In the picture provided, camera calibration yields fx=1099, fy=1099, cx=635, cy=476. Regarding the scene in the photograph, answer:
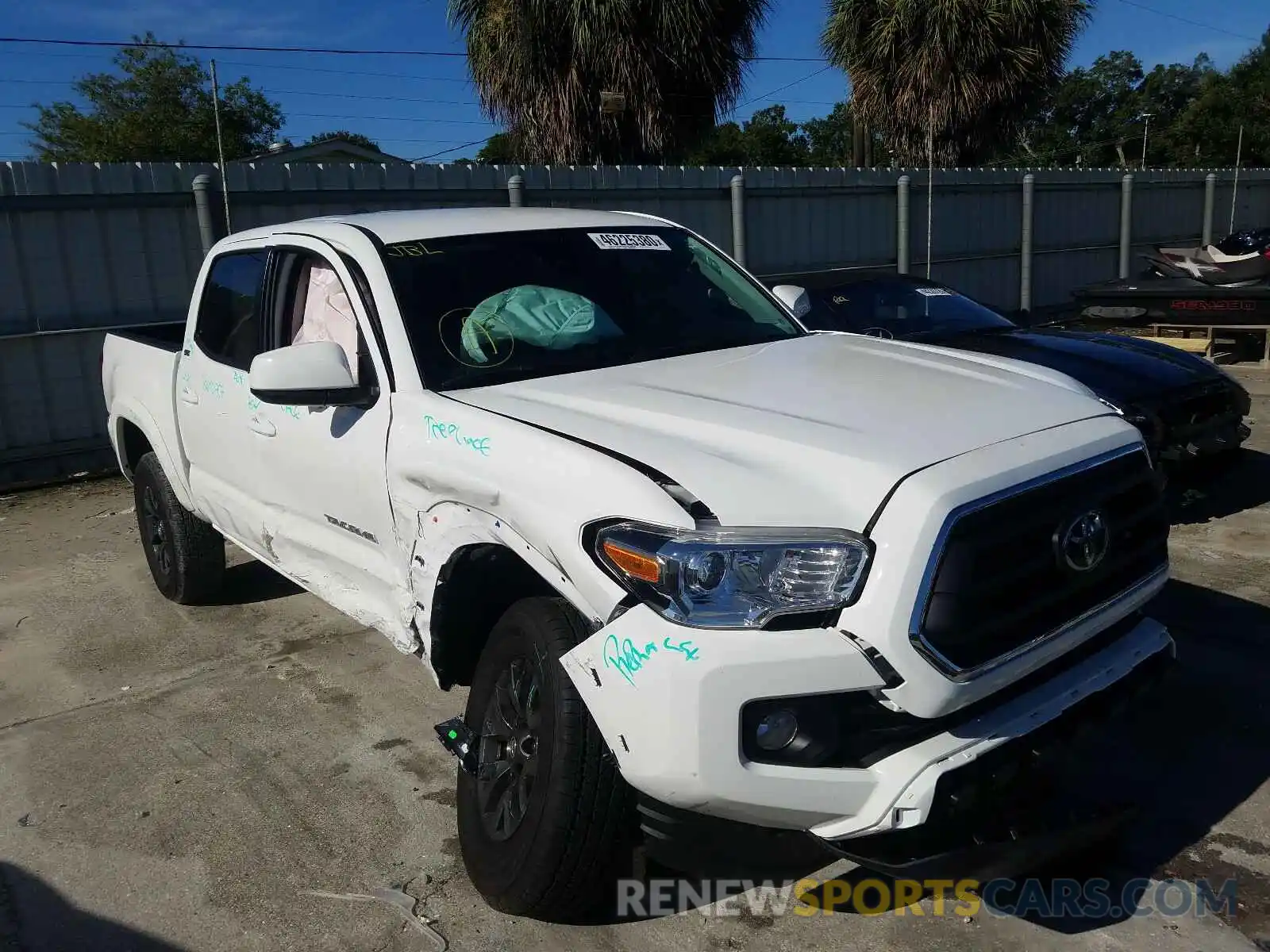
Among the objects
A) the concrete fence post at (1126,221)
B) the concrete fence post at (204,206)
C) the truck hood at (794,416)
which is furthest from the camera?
the concrete fence post at (1126,221)

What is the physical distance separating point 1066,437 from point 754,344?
1407mm

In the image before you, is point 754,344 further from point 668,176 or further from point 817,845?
point 668,176

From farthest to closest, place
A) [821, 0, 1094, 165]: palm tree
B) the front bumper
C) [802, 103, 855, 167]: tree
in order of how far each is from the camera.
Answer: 1. [802, 103, 855, 167]: tree
2. [821, 0, 1094, 165]: palm tree
3. the front bumper

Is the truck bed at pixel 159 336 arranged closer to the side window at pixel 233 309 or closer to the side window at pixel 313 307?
the side window at pixel 233 309

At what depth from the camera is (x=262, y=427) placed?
4.14 m

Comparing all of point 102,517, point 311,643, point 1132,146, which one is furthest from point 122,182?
point 1132,146

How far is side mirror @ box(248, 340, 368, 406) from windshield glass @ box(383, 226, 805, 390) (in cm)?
24

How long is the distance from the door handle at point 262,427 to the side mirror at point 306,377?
0.63m

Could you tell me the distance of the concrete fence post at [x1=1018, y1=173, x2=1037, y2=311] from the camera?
15688mm

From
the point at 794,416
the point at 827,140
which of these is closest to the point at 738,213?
the point at 794,416

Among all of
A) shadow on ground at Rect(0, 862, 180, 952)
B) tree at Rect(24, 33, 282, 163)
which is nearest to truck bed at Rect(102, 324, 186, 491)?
shadow on ground at Rect(0, 862, 180, 952)

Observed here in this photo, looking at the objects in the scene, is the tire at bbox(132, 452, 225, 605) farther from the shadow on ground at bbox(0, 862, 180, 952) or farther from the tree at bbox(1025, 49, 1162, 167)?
the tree at bbox(1025, 49, 1162, 167)

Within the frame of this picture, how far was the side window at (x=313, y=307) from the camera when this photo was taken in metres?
3.84
